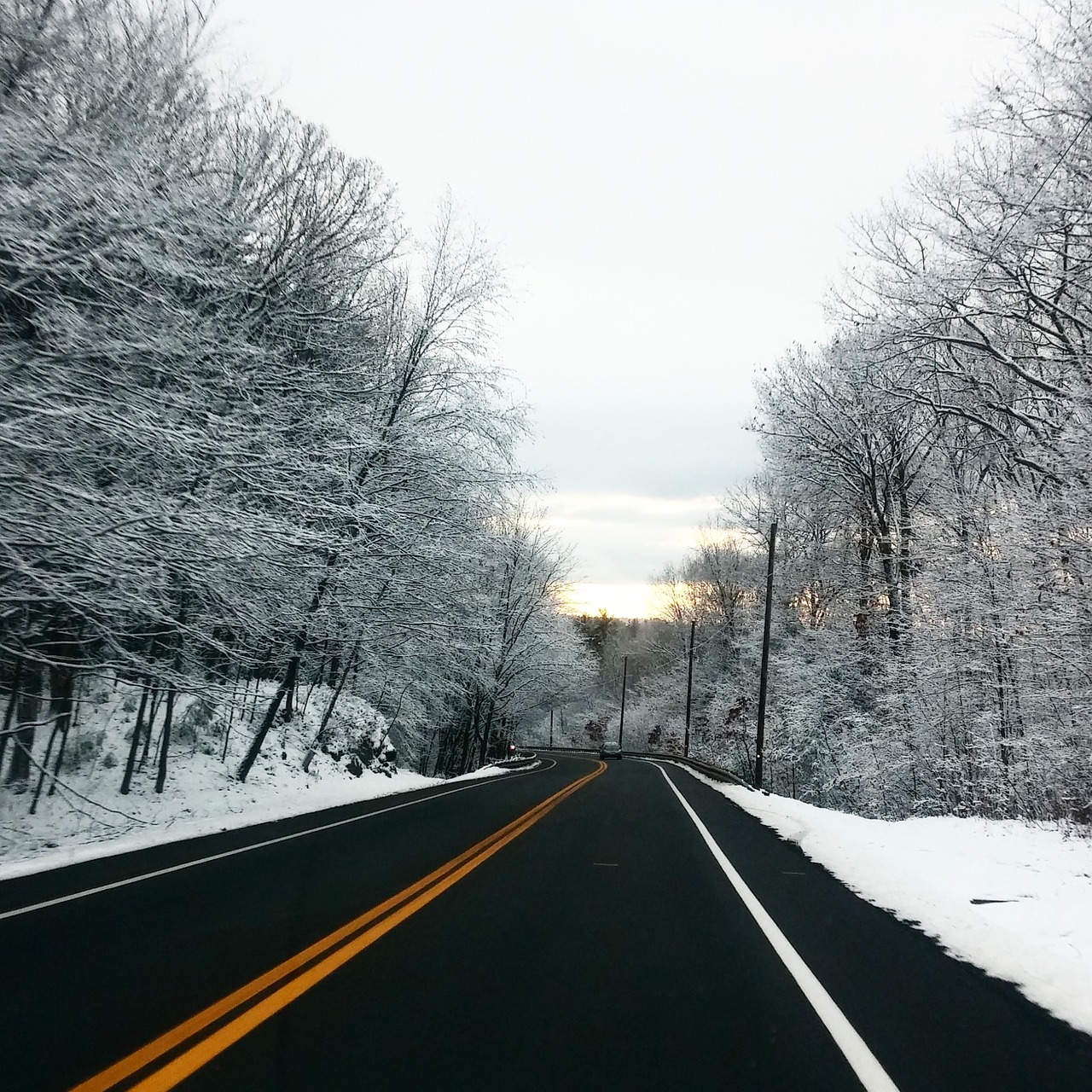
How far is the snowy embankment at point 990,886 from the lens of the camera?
19.7 ft

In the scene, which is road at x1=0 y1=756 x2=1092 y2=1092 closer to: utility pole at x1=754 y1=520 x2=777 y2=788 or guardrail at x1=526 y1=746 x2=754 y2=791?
utility pole at x1=754 y1=520 x2=777 y2=788

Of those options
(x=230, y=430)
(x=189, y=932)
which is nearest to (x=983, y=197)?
(x=230, y=430)

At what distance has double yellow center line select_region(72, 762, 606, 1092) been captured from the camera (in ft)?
11.5

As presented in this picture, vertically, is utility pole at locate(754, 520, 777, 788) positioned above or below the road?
above

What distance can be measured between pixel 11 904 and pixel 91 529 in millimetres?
3774

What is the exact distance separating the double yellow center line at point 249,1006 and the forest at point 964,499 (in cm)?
1107

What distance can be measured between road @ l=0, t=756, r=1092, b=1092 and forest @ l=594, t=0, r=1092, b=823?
8064 millimetres

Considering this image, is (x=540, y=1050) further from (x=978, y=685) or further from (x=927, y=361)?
(x=978, y=685)

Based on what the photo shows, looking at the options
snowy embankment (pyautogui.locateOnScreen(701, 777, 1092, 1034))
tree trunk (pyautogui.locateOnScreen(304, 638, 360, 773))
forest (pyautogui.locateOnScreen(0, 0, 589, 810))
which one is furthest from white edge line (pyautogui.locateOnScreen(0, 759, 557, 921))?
snowy embankment (pyautogui.locateOnScreen(701, 777, 1092, 1034))

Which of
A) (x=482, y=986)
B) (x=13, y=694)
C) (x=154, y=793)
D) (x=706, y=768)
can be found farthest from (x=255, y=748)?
(x=706, y=768)

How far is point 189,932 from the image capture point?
19.5ft

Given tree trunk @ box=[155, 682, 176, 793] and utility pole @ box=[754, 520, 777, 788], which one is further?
utility pole @ box=[754, 520, 777, 788]

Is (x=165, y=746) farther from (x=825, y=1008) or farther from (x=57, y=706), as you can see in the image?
(x=825, y=1008)

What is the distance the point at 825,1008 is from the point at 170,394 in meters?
8.56
